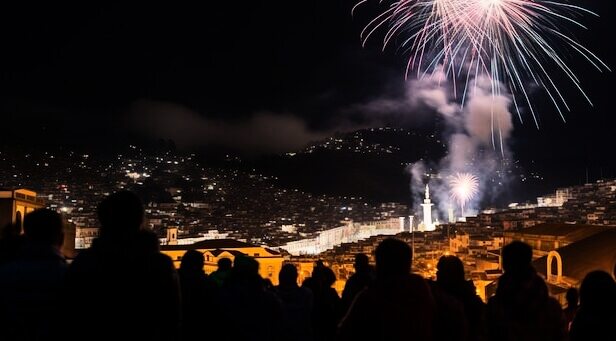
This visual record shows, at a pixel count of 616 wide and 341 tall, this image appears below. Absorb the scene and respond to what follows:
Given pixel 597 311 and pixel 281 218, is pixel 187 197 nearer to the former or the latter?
pixel 281 218

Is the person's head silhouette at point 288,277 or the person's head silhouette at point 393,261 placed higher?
the person's head silhouette at point 393,261

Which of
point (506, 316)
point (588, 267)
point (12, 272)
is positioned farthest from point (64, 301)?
point (588, 267)

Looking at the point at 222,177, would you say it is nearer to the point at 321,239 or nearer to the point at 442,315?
the point at 321,239

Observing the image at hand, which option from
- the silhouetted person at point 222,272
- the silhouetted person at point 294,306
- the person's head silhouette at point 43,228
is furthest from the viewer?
the silhouetted person at point 294,306

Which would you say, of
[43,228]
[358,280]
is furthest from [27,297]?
[358,280]

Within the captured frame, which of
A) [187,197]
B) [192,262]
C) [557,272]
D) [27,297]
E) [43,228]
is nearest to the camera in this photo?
[27,297]

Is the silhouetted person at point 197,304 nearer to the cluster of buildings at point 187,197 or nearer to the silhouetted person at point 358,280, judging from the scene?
the silhouetted person at point 358,280

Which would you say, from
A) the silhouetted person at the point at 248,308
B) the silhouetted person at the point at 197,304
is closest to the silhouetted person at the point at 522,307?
the silhouetted person at the point at 248,308
